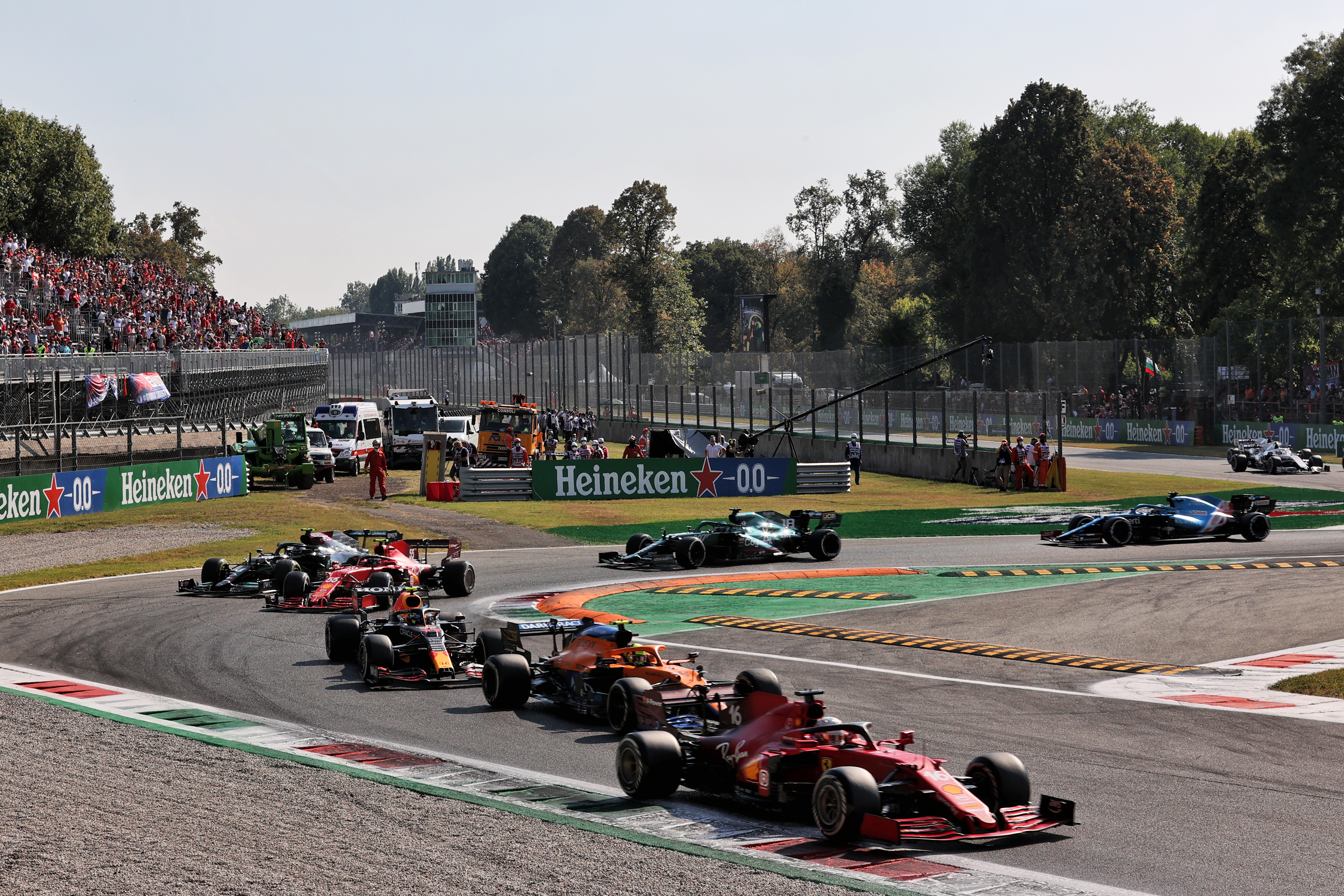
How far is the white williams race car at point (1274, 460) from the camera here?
161ft

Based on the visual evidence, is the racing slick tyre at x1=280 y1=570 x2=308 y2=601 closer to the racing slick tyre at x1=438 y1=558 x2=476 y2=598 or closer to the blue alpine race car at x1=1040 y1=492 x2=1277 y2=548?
the racing slick tyre at x1=438 y1=558 x2=476 y2=598

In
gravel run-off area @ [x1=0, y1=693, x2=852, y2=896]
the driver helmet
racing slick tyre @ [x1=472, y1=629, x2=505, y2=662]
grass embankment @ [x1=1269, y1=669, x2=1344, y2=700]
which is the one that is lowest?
grass embankment @ [x1=1269, y1=669, x2=1344, y2=700]

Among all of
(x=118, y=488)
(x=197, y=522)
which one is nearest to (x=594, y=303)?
(x=118, y=488)

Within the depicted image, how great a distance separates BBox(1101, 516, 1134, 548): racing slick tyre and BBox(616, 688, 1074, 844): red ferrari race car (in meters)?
20.6

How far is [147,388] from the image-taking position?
4941cm

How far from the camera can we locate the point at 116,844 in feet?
29.8

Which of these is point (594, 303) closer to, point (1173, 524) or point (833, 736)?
point (1173, 524)

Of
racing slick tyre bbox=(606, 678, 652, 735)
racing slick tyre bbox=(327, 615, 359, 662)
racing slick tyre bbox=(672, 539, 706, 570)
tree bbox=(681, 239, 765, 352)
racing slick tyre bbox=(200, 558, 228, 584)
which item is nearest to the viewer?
racing slick tyre bbox=(606, 678, 652, 735)

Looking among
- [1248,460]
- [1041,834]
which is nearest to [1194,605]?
[1041,834]

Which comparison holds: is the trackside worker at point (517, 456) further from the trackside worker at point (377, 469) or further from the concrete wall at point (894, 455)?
the concrete wall at point (894, 455)

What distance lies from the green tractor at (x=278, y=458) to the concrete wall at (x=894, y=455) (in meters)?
18.9

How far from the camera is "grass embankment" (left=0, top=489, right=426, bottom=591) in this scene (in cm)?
2734

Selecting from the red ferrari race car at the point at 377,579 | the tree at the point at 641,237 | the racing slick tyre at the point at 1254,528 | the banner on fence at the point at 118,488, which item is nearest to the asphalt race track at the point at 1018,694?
the red ferrari race car at the point at 377,579

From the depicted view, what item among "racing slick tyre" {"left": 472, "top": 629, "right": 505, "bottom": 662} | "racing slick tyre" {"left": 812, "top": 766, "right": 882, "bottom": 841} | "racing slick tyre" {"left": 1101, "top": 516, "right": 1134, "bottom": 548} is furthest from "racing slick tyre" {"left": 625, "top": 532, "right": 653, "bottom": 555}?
"racing slick tyre" {"left": 812, "top": 766, "right": 882, "bottom": 841}
